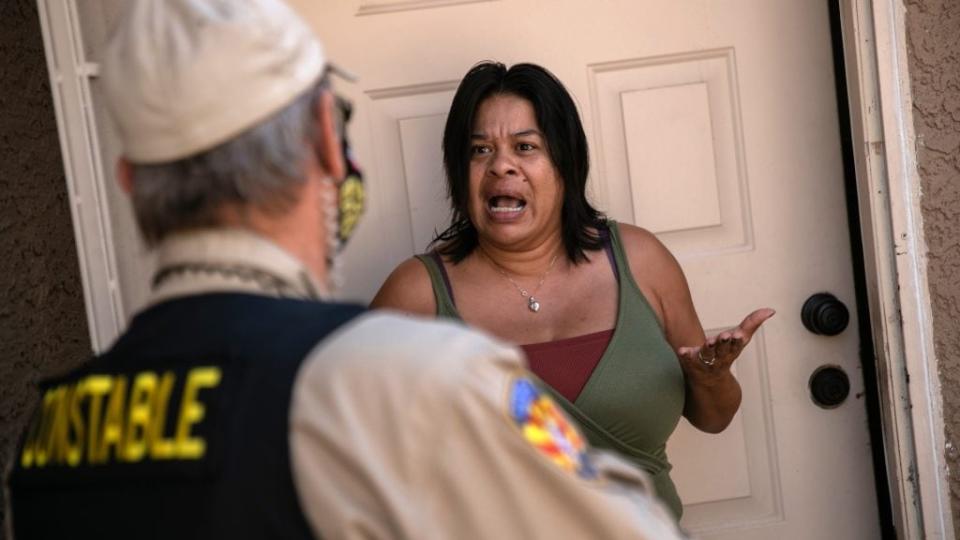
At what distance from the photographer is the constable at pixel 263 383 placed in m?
1.10

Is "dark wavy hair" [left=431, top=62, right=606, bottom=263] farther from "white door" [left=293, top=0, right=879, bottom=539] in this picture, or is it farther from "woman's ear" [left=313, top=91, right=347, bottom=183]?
"woman's ear" [left=313, top=91, right=347, bottom=183]

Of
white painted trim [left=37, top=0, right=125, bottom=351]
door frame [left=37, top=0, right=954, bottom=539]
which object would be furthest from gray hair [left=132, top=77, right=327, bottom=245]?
door frame [left=37, top=0, right=954, bottom=539]

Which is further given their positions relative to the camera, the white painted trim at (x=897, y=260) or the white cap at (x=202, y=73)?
the white painted trim at (x=897, y=260)

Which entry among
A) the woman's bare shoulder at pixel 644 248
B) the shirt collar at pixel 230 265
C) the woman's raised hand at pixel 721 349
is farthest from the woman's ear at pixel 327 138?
the woman's bare shoulder at pixel 644 248

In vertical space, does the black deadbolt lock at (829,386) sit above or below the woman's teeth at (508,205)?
below

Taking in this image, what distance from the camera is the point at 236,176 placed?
120 centimetres

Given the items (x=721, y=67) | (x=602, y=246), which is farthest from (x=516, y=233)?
(x=721, y=67)

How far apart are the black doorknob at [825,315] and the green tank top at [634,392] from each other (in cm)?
52

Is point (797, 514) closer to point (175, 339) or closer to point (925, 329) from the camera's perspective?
point (925, 329)

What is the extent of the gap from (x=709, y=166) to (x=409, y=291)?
842 mm

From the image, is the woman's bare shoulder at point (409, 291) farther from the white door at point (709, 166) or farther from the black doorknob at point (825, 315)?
the black doorknob at point (825, 315)

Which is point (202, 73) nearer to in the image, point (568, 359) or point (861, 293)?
point (568, 359)

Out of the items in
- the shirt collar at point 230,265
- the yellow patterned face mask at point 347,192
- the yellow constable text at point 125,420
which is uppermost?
the yellow patterned face mask at point 347,192

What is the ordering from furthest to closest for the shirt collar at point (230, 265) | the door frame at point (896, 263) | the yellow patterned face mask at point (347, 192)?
the door frame at point (896, 263) < the yellow patterned face mask at point (347, 192) < the shirt collar at point (230, 265)
